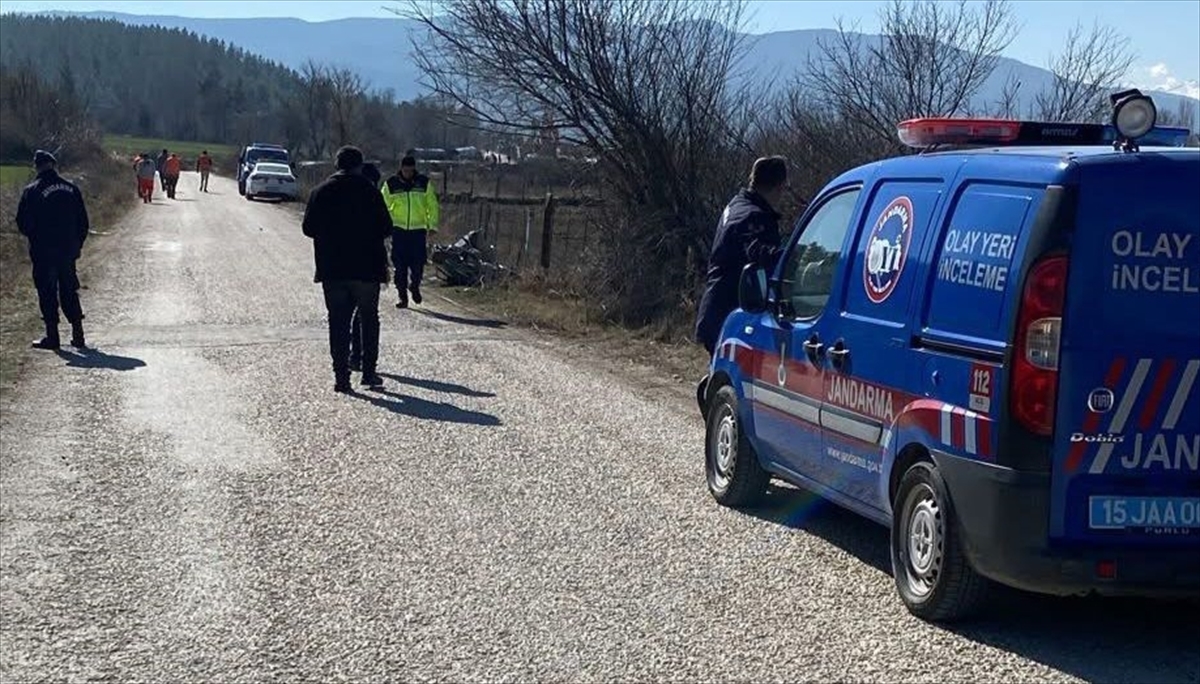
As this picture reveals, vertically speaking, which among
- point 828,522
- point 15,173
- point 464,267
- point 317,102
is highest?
point 828,522

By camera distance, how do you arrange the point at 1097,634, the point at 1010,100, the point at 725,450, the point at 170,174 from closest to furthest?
the point at 1097,634, the point at 725,450, the point at 1010,100, the point at 170,174

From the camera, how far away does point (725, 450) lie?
8.71 m

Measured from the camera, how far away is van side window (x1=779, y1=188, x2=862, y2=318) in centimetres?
750

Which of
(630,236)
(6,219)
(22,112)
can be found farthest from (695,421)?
(22,112)

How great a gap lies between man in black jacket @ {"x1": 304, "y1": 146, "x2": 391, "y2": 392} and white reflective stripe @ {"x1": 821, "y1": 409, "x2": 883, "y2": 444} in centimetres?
644

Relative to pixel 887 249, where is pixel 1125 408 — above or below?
below

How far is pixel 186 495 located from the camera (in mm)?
8969

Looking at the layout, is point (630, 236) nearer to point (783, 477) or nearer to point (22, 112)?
point (783, 477)

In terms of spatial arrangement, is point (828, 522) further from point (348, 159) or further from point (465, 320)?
point (465, 320)

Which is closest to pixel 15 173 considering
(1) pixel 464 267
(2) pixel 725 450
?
(1) pixel 464 267

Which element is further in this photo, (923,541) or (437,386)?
(437,386)

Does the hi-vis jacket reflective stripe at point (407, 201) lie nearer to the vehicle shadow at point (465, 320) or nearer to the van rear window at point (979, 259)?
the vehicle shadow at point (465, 320)

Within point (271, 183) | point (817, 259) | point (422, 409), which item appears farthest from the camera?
point (271, 183)

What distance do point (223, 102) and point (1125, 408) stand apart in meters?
154
